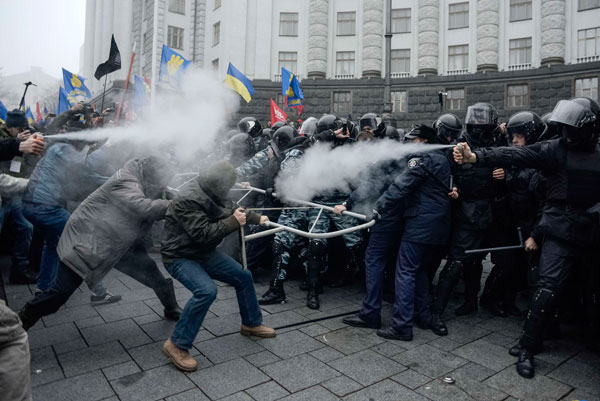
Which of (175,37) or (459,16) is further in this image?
(175,37)

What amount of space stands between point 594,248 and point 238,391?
10.5 ft

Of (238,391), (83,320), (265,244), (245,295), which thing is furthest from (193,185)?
(265,244)

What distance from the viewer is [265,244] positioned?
6414 millimetres

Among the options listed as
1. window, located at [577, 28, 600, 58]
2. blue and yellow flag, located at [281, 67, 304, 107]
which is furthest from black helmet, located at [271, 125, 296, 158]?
window, located at [577, 28, 600, 58]

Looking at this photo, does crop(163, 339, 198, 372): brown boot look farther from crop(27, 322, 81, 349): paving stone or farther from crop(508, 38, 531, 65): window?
crop(508, 38, 531, 65): window

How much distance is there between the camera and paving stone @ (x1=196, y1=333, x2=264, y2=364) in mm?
3793

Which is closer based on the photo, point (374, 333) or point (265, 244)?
point (374, 333)

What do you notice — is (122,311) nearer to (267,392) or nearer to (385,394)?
(267,392)

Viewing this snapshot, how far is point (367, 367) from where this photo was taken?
11.9 feet

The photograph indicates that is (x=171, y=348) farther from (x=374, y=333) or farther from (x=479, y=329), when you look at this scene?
(x=479, y=329)

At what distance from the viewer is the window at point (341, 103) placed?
2656 cm

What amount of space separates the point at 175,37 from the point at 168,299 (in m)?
31.3

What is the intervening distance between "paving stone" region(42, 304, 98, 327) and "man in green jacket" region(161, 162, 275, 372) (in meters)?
1.62

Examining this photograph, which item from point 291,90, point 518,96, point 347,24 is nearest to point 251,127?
point 291,90
